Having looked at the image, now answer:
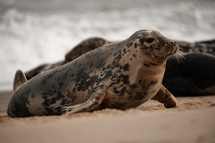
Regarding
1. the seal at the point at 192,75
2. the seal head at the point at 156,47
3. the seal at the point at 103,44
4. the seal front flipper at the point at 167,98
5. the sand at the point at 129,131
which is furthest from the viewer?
the seal at the point at 103,44

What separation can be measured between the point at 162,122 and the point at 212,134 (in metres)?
0.38

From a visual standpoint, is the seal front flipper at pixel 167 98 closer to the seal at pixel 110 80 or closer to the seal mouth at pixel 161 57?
the seal at pixel 110 80

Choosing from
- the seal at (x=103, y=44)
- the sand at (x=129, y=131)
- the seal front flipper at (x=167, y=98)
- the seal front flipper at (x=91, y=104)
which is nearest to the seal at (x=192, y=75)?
the seal at (x=103, y=44)

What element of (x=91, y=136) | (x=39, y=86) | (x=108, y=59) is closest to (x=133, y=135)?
(x=91, y=136)

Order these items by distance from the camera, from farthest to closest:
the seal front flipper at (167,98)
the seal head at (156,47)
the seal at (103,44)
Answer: the seal at (103,44), the seal front flipper at (167,98), the seal head at (156,47)

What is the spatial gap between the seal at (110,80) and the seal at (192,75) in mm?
2030

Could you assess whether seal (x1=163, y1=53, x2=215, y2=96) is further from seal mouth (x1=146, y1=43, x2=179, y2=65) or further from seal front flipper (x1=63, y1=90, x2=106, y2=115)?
seal front flipper (x1=63, y1=90, x2=106, y2=115)

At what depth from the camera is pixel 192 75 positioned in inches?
A: 230

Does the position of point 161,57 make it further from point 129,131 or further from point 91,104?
point 129,131

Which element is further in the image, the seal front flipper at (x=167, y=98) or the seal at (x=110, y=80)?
the seal front flipper at (x=167, y=98)

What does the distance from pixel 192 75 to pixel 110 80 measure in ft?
9.87

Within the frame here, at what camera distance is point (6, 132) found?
1.93m

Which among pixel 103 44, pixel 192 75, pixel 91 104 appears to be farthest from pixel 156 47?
pixel 103 44

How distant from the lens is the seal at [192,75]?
5.75 metres
